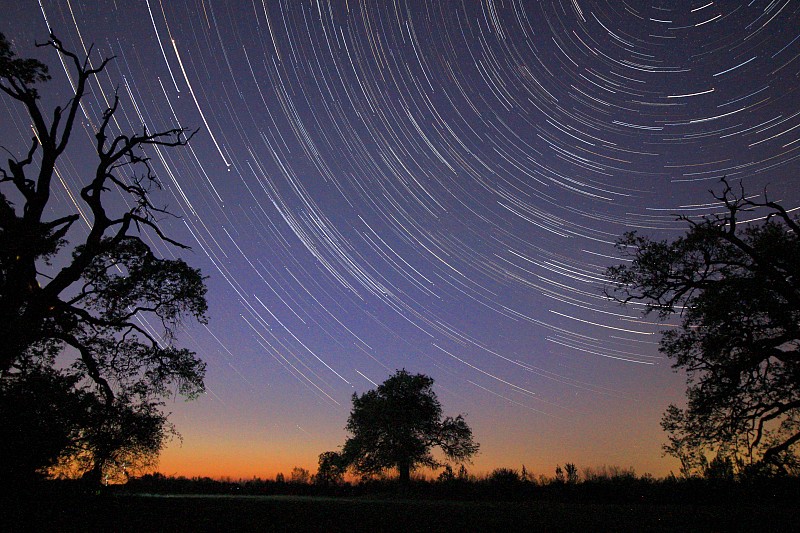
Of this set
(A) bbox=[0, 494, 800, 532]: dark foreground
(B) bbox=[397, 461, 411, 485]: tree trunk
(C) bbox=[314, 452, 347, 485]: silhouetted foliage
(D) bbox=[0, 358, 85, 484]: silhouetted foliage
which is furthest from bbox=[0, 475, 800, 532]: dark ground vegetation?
(C) bbox=[314, 452, 347, 485]: silhouetted foliage

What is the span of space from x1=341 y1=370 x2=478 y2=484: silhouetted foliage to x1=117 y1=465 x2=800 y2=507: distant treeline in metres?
1.75

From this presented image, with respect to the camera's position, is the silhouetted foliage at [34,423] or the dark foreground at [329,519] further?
the silhouetted foliage at [34,423]

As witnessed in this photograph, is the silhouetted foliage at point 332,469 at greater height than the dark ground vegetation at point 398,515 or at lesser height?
greater

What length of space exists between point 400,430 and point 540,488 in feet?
48.5

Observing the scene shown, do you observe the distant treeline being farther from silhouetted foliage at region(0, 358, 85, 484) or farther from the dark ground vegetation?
silhouetted foliage at region(0, 358, 85, 484)

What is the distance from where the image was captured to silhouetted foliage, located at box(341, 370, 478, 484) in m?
37.1

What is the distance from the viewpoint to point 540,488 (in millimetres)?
24453

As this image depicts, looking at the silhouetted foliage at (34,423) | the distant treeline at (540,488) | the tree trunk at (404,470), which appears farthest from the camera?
the tree trunk at (404,470)

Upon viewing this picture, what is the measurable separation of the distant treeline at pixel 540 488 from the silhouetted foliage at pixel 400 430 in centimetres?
175

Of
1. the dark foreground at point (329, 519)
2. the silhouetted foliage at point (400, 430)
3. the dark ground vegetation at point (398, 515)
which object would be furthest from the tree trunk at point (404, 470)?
the dark foreground at point (329, 519)

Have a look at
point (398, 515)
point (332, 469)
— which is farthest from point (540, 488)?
point (332, 469)

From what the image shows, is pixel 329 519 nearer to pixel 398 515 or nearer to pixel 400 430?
pixel 398 515

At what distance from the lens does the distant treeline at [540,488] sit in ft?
60.2

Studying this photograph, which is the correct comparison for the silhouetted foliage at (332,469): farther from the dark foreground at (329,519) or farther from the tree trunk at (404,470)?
the dark foreground at (329,519)
